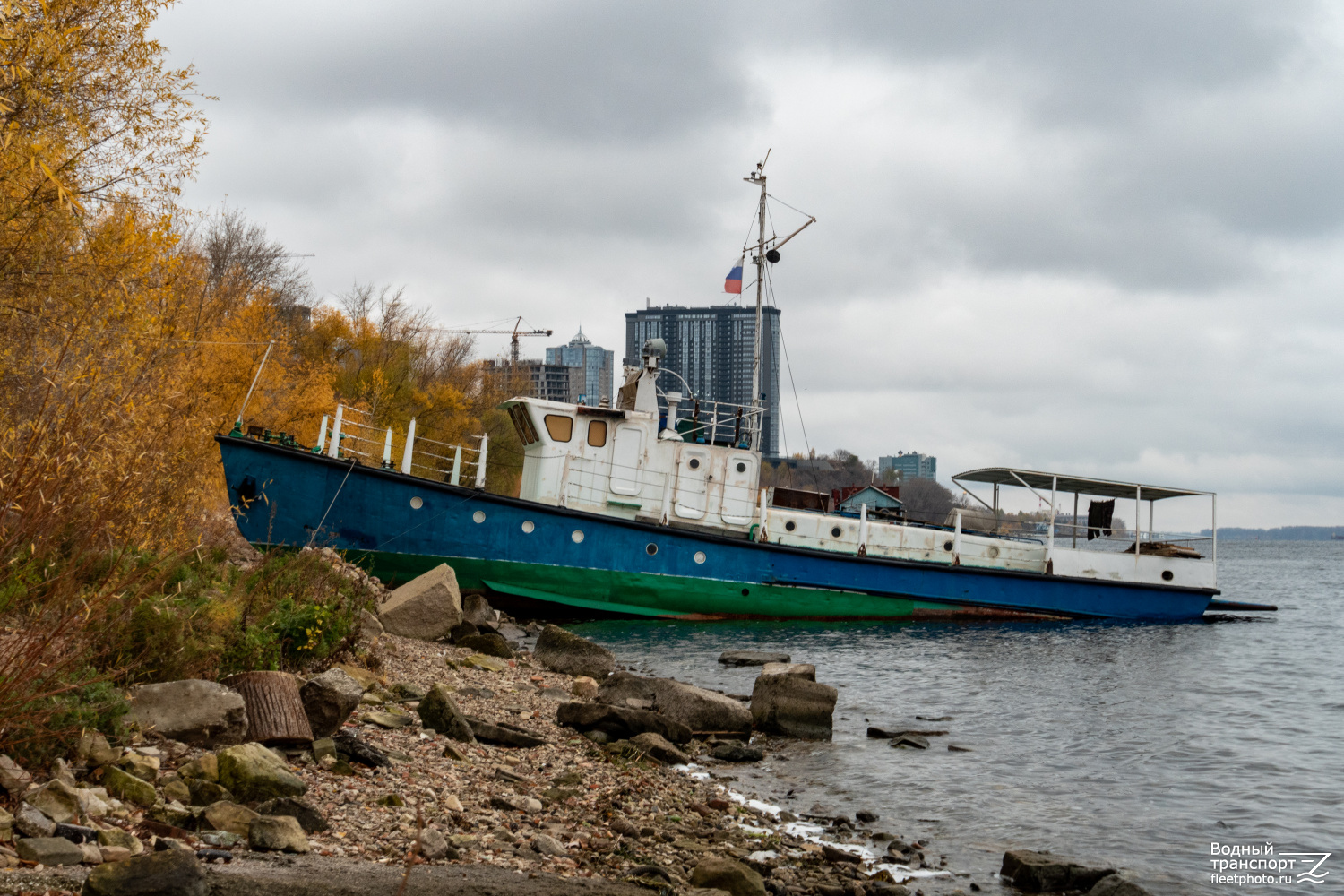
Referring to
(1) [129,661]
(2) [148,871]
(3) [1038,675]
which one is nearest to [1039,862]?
(2) [148,871]

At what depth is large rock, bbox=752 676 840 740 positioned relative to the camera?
36.4 feet

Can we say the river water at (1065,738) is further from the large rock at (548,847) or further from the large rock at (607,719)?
the large rock at (548,847)

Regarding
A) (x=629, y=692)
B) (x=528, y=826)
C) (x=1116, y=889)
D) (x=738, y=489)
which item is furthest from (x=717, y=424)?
(x=528, y=826)

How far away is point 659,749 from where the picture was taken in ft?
30.2

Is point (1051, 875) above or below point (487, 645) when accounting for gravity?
below

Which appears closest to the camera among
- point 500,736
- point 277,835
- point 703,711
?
point 277,835

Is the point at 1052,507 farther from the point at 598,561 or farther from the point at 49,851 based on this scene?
the point at 49,851

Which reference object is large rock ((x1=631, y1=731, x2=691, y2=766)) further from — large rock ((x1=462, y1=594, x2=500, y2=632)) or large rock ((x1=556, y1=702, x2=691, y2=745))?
large rock ((x1=462, y1=594, x2=500, y2=632))

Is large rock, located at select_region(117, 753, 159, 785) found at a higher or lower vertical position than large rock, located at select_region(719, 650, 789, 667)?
higher

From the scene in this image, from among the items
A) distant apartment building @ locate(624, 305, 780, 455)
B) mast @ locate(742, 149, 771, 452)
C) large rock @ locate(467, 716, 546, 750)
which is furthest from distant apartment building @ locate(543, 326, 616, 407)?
large rock @ locate(467, 716, 546, 750)

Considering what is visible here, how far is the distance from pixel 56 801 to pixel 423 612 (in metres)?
9.61

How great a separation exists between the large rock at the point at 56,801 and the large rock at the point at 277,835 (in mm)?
777

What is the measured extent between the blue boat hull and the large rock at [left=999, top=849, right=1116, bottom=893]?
12812mm

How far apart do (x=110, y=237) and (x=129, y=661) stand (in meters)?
6.96
